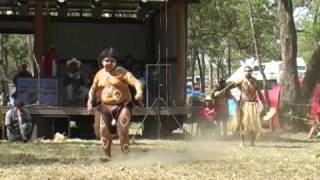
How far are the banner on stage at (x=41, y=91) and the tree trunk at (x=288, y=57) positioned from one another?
730 centimetres

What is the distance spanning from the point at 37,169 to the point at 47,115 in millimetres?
7469

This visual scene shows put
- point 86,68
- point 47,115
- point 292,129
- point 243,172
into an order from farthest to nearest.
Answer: point 86,68 → point 292,129 → point 47,115 → point 243,172

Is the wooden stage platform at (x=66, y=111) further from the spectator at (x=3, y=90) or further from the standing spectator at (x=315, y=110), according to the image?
the standing spectator at (x=315, y=110)

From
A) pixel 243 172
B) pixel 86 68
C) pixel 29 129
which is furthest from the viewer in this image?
pixel 86 68

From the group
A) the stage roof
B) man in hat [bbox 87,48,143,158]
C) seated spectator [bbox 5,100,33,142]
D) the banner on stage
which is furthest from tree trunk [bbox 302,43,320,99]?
man in hat [bbox 87,48,143,158]

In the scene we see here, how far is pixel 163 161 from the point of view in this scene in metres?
11.2

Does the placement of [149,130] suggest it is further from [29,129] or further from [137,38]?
[137,38]

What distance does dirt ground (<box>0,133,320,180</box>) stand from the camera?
9602 mm

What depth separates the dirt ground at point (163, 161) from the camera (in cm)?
960

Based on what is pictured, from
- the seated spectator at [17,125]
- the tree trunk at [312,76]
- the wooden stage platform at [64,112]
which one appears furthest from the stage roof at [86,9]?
the seated spectator at [17,125]

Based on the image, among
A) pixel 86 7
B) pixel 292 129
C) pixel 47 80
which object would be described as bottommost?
pixel 292 129

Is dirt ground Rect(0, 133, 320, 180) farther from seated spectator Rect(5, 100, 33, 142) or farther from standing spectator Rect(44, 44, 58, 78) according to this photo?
standing spectator Rect(44, 44, 58, 78)

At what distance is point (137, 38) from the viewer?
24781mm

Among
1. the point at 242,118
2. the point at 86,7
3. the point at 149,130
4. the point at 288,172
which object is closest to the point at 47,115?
the point at 149,130
